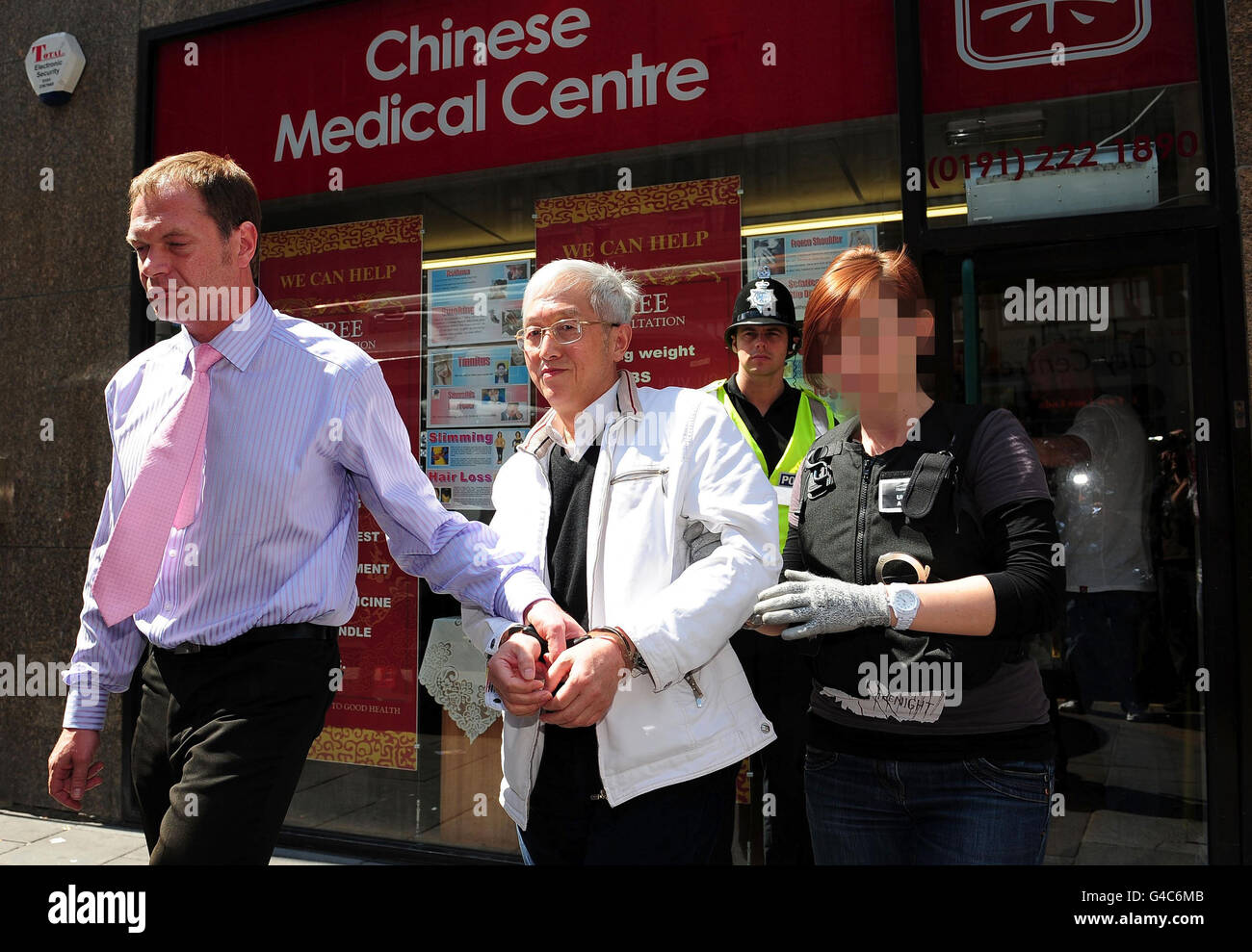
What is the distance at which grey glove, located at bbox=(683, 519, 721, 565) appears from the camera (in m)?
2.07

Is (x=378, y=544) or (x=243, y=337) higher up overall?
(x=243, y=337)

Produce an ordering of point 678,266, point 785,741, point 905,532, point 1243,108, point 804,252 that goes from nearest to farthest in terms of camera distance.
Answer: point 905,532 → point 785,741 → point 1243,108 → point 804,252 → point 678,266

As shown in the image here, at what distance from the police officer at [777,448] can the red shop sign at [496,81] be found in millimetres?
945

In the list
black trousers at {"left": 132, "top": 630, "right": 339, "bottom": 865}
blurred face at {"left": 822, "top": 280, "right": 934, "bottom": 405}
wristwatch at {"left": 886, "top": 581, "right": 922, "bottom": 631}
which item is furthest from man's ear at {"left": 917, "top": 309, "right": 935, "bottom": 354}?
black trousers at {"left": 132, "top": 630, "right": 339, "bottom": 865}

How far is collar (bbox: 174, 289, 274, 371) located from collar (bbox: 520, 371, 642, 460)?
2.18ft

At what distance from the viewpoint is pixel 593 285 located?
86.4 inches

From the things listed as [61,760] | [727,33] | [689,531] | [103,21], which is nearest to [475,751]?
[61,760]

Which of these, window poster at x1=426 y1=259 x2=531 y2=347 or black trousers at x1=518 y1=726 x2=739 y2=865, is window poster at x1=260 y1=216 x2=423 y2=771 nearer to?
window poster at x1=426 y1=259 x2=531 y2=347

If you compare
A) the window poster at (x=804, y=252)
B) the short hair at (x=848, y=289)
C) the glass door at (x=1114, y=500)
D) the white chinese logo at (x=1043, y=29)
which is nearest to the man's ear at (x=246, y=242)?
the short hair at (x=848, y=289)

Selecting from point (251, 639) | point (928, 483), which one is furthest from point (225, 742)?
point (928, 483)

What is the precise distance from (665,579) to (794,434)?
1.50 m

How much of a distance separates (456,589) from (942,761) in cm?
111

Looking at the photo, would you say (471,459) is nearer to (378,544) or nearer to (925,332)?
(378,544)

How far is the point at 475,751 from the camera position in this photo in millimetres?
4270
